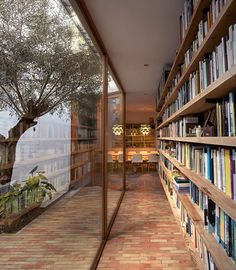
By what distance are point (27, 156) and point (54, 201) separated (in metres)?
0.65

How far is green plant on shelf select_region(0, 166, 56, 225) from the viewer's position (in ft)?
3.95

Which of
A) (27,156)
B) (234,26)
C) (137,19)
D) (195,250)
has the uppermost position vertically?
(137,19)

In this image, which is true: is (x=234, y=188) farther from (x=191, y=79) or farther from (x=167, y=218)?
(x=167, y=218)

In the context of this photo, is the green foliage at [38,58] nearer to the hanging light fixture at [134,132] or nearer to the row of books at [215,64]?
the row of books at [215,64]

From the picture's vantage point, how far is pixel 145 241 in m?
2.90

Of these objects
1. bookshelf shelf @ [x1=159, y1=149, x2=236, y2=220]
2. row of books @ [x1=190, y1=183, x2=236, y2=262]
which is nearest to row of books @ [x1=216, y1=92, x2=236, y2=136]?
bookshelf shelf @ [x1=159, y1=149, x2=236, y2=220]

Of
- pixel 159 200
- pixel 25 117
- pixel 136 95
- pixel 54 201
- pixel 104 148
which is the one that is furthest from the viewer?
pixel 136 95

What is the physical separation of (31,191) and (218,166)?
3.71 ft

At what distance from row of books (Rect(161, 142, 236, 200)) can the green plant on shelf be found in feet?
3.61

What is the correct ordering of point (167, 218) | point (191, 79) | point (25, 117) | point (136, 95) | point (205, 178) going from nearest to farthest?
point (25, 117)
point (205, 178)
point (191, 79)
point (167, 218)
point (136, 95)

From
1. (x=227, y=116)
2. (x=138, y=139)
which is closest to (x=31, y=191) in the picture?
(x=227, y=116)

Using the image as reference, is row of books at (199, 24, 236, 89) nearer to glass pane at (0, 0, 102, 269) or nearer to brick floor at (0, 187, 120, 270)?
glass pane at (0, 0, 102, 269)

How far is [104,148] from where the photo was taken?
3.18 meters

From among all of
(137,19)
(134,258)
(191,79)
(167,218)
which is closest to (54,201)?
(134,258)
